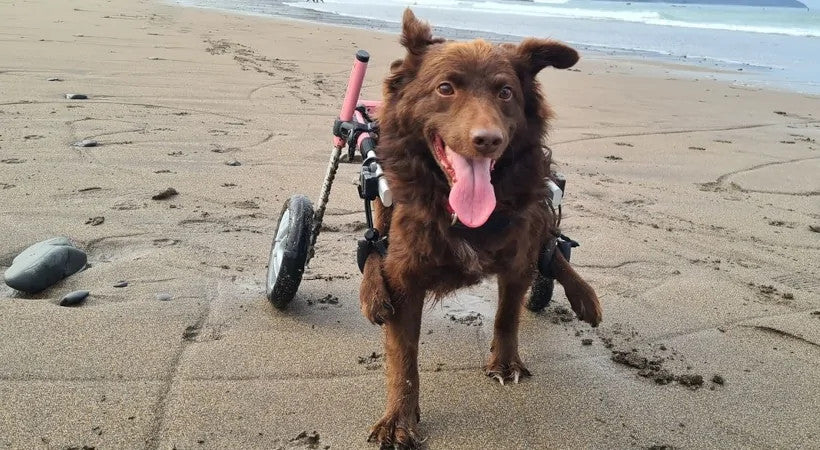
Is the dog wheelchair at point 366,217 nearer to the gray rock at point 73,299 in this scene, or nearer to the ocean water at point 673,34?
the gray rock at point 73,299

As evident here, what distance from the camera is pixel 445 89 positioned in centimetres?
246

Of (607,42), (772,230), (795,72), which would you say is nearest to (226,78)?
(772,230)

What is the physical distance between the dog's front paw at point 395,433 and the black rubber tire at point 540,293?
130 centimetres

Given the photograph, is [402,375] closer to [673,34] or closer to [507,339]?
[507,339]

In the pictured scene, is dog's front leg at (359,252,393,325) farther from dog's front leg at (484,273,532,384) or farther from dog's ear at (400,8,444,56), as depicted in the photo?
dog's ear at (400,8,444,56)

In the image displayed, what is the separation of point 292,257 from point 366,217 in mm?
430


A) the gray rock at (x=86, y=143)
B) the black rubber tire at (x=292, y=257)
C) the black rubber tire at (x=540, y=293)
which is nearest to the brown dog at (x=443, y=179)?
the black rubber tire at (x=292, y=257)

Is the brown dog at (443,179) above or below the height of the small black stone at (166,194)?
above

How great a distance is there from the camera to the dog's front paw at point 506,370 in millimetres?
2914

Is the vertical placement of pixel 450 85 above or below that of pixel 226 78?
above

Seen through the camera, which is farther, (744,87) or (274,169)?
(744,87)

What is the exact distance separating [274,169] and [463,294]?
2.60 m

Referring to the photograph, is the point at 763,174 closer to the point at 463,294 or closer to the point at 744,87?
the point at 463,294

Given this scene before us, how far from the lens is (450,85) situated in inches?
96.5
